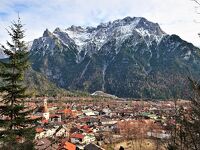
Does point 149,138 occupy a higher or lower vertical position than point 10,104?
lower

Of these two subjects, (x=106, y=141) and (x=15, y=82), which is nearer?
(x=15, y=82)

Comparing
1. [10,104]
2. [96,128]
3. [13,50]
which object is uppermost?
[13,50]

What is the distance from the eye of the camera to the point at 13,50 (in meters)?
22.4

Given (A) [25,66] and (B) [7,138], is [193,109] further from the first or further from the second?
(A) [25,66]

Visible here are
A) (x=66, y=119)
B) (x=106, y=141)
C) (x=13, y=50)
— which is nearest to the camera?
(x=13, y=50)

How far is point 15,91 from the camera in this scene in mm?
21734

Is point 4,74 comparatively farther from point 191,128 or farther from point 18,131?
point 191,128

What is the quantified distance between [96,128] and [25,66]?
95898mm

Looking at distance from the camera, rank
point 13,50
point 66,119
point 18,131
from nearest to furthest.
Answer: point 18,131, point 13,50, point 66,119

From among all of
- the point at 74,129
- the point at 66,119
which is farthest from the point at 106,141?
the point at 66,119

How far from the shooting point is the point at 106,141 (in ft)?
284

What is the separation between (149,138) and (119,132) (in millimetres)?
14824

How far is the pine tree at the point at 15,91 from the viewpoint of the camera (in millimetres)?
21125

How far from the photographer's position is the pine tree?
69.3ft
